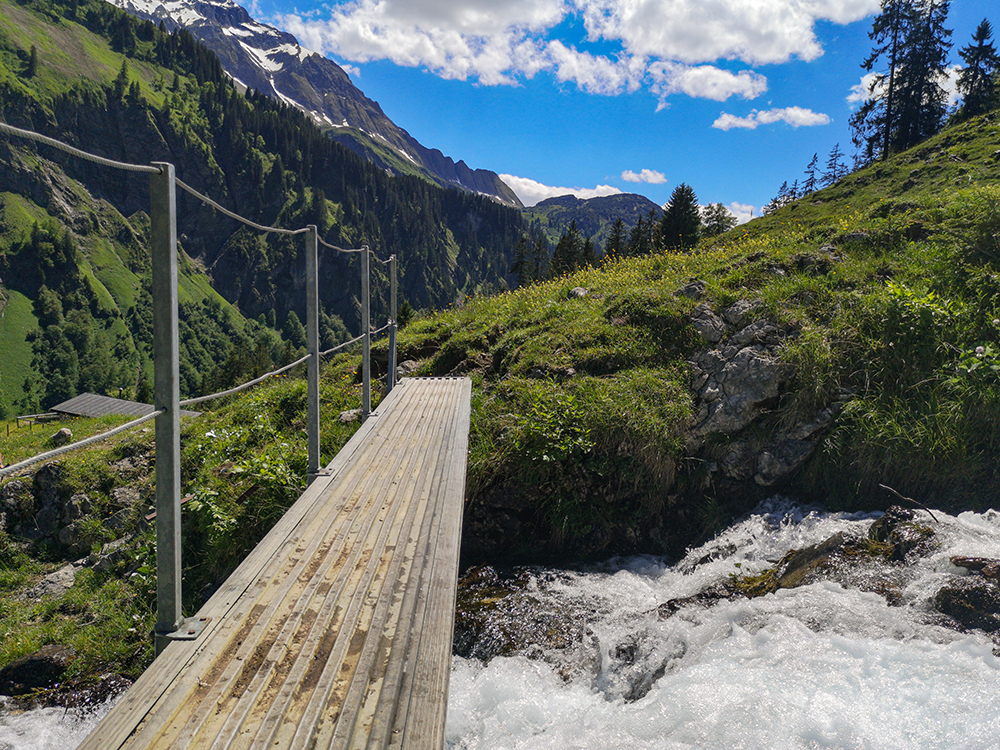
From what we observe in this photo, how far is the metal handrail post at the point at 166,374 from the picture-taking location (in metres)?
2.31

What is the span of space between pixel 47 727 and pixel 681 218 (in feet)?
148

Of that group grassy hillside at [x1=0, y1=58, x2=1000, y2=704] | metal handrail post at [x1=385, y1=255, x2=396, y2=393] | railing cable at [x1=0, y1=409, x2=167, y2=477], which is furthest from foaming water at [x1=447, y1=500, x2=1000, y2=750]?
metal handrail post at [x1=385, y1=255, x2=396, y2=393]

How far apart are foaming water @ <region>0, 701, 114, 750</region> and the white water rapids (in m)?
0.01

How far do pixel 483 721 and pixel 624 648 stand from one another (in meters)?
1.33

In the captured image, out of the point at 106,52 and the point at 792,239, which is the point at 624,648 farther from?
the point at 106,52

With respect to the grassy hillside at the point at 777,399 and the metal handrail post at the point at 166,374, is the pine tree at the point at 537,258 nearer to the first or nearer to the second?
the grassy hillside at the point at 777,399

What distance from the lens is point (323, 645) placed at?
264cm

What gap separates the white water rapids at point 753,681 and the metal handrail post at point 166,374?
2.48 meters

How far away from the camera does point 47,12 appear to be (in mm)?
193250

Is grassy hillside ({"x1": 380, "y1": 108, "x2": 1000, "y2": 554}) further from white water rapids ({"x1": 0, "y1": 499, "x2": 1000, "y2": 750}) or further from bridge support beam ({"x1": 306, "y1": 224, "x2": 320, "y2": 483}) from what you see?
bridge support beam ({"x1": 306, "y1": 224, "x2": 320, "y2": 483})

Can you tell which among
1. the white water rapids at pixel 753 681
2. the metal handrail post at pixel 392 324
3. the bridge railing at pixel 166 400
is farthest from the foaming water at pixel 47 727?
the metal handrail post at pixel 392 324

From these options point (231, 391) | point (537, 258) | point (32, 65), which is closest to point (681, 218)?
point (537, 258)

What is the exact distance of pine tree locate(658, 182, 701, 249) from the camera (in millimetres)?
41250

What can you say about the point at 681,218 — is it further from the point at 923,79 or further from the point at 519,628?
the point at 519,628
